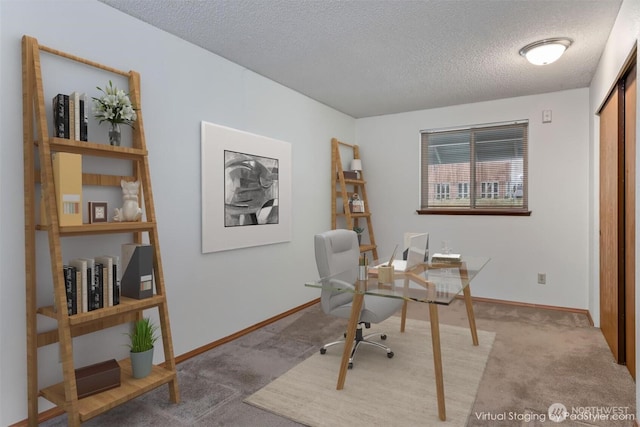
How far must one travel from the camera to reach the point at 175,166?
2850 millimetres

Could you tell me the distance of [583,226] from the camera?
13.6 ft

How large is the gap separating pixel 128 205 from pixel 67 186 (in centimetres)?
39

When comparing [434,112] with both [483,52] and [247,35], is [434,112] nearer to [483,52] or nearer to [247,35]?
[483,52]

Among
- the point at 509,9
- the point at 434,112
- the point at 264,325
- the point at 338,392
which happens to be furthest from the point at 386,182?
the point at 338,392

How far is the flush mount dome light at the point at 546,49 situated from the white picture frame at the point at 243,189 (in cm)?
233

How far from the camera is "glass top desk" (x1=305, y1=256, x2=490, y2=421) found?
2092 mm

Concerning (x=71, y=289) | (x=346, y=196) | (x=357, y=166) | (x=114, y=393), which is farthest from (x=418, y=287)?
(x=357, y=166)

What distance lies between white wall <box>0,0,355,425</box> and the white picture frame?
89 mm

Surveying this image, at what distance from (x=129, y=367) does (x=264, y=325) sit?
150 centimetres

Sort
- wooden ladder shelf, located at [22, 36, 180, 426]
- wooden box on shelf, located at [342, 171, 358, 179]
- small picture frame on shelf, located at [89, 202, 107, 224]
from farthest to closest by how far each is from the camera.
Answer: wooden box on shelf, located at [342, 171, 358, 179]
small picture frame on shelf, located at [89, 202, 107, 224]
wooden ladder shelf, located at [22, 36, 180, 426]

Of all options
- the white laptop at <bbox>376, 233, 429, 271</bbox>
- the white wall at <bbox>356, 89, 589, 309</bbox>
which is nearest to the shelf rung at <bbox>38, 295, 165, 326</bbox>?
the white laptop at <bbox>376, 233, 429, 271</bbox>

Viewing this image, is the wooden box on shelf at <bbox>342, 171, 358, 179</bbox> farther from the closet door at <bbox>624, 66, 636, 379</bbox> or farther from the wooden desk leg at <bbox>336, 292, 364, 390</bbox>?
the closet door at <bbox>624, 66, 636, 379</bbox>

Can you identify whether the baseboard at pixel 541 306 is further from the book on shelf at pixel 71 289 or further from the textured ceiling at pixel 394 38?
the book on shelf at pixel 71 289

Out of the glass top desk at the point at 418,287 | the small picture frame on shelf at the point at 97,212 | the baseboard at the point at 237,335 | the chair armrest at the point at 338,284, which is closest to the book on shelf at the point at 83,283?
the small picture frame on shelf at the point at 97,212
